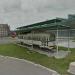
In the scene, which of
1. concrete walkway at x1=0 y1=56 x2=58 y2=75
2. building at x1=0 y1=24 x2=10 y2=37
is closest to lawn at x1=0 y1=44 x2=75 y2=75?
concrete walkway at x1=0 y1=56 x2=58 y2=75

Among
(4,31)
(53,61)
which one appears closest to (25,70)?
(53,61)

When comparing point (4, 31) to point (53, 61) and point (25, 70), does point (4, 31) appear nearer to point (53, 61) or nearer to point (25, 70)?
point (53, 61)

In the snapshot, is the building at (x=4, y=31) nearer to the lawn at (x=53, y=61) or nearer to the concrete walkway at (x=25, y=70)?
the lawn at (x=53, y=61)

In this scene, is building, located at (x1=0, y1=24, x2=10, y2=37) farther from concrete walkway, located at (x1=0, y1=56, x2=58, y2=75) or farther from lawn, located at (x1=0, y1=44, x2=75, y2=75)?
concrete walkway, located at (x1=0, y1=56, x2=58, y2=75)

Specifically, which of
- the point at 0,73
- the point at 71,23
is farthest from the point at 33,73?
the point at 71,23

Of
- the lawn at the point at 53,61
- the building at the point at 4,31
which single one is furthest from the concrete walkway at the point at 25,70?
the building at the point at 4,31

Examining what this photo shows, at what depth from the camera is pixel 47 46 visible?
27.6m

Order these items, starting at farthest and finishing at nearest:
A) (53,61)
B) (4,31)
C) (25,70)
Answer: (4,31)
(53,61)
(25,70)

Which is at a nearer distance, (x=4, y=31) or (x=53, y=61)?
(x=53, y=61)

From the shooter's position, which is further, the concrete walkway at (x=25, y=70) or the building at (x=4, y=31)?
the building at (x=4, y=31)

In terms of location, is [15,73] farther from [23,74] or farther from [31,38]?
[31,38]

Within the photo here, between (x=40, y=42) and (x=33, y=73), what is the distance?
1431 centimetres

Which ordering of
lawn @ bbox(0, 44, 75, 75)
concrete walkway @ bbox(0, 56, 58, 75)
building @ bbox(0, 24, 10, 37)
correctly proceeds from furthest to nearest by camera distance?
building @ bbox(0, 24, 10, 37) → lawn @ bbox(0, 44, 75, 75) → concrete walkway @ bbox(0, 56, 58, 75)

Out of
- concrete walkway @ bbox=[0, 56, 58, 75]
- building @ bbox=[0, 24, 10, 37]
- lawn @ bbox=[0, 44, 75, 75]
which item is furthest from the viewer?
building @ bbox=[0, 24, 10, 37]
